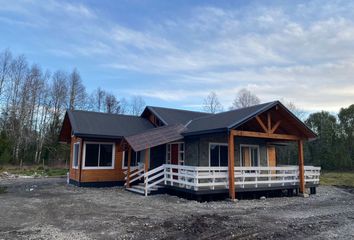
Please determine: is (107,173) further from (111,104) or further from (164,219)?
(111,104)

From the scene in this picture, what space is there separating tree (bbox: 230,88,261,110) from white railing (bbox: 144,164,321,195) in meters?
32.7

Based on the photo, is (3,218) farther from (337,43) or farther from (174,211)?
(337,43)

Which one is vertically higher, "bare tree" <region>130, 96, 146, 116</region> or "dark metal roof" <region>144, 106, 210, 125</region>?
"bare tree" <region>130, 96, 146, 116</region>

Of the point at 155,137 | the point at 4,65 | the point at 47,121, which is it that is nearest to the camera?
the point at 155,137

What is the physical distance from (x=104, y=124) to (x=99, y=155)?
6.42ft

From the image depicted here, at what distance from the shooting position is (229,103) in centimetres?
4931

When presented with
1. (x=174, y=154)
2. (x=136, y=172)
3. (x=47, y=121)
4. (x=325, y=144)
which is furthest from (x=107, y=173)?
(x=325, y=144)

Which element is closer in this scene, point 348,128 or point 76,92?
point 348,128

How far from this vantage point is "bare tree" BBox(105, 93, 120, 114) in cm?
5009

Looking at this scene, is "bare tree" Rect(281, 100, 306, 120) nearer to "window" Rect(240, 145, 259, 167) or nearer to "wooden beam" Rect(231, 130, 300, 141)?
"window" Rect(240, 145, 259, 167)

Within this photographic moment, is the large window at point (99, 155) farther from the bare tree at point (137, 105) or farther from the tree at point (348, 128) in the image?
the bare tree at point (137, 105)

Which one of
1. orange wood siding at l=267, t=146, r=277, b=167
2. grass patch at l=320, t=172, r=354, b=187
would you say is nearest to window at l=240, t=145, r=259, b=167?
orange wood siding at l=267, t=146, r=277, b=167

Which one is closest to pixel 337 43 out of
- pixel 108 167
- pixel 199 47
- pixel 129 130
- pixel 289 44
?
pixel 289 44

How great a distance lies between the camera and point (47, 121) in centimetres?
3966
